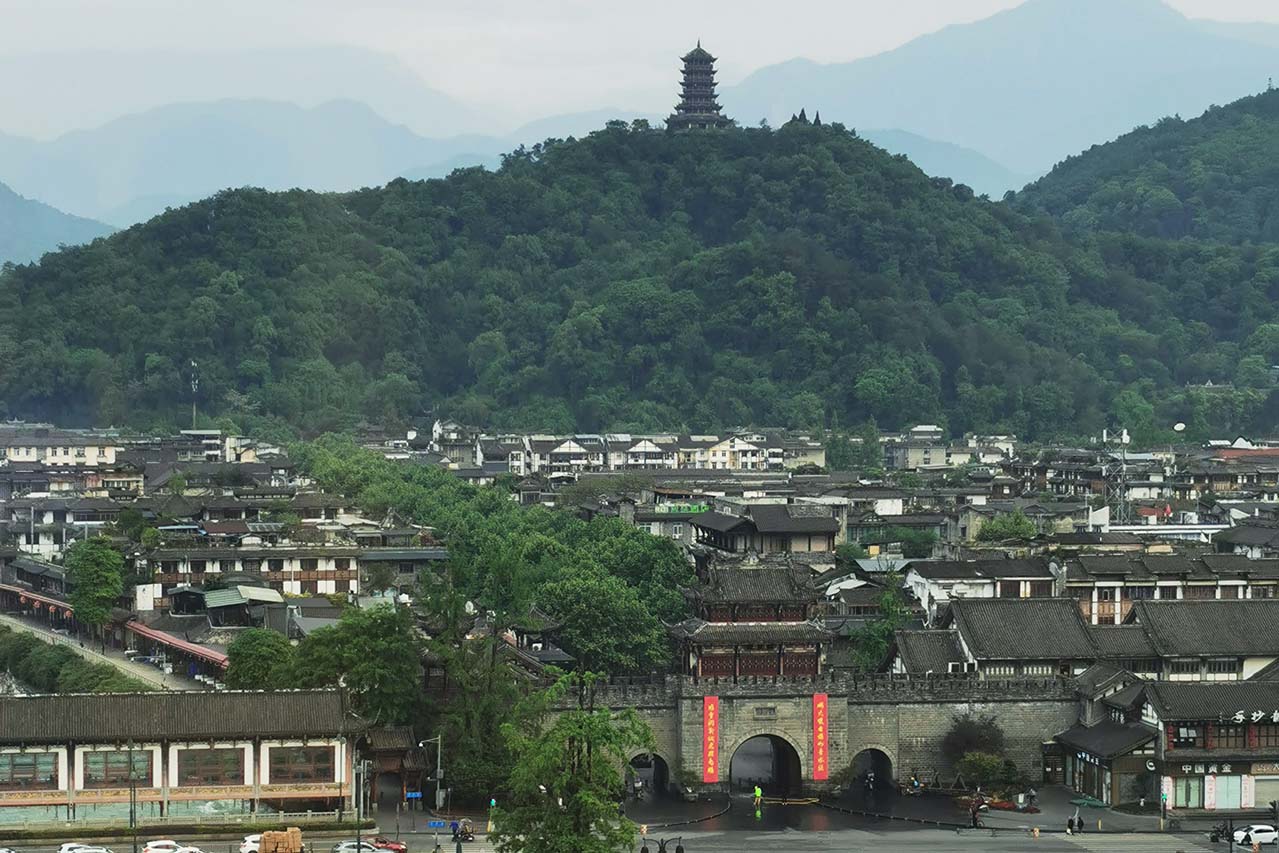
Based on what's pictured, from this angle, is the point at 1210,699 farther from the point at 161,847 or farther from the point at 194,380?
the point at 194,380

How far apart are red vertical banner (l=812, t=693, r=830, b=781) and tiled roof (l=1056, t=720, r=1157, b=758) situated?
17.9ft

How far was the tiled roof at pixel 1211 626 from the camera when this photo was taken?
2066 inches

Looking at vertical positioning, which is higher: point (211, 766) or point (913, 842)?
point (211, 766)

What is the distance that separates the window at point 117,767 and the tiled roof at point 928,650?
61.9ft

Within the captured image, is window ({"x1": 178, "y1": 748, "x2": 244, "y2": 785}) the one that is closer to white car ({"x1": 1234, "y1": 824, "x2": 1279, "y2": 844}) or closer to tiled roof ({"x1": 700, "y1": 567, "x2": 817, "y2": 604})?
tiled roof ({"x1": 700, "y1": 567, "x2": 817, "y2": 604})

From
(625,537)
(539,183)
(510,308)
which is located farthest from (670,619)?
(539,183)

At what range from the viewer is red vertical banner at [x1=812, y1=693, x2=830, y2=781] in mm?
50062

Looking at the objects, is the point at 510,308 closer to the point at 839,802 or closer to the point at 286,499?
the point at 286,499

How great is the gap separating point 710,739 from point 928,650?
6.56 metres

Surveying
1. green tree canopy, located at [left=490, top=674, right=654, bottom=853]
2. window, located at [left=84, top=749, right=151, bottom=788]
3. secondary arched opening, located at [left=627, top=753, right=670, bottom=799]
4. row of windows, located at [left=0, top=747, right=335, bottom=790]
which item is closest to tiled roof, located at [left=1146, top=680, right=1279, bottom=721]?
secondary arched opening, located at [left=627, top=753, right=670, bottom=799]

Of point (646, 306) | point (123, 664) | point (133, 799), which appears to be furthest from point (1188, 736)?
point (646, 306)

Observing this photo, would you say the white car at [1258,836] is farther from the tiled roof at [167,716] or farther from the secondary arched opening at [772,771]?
the tiled roof at [167,716]

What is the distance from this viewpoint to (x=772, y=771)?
173 ft

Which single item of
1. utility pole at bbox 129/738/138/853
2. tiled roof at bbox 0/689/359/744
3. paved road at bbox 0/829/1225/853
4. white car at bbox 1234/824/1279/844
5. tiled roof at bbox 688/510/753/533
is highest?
tiled roof at bbox 688/510/753/533
